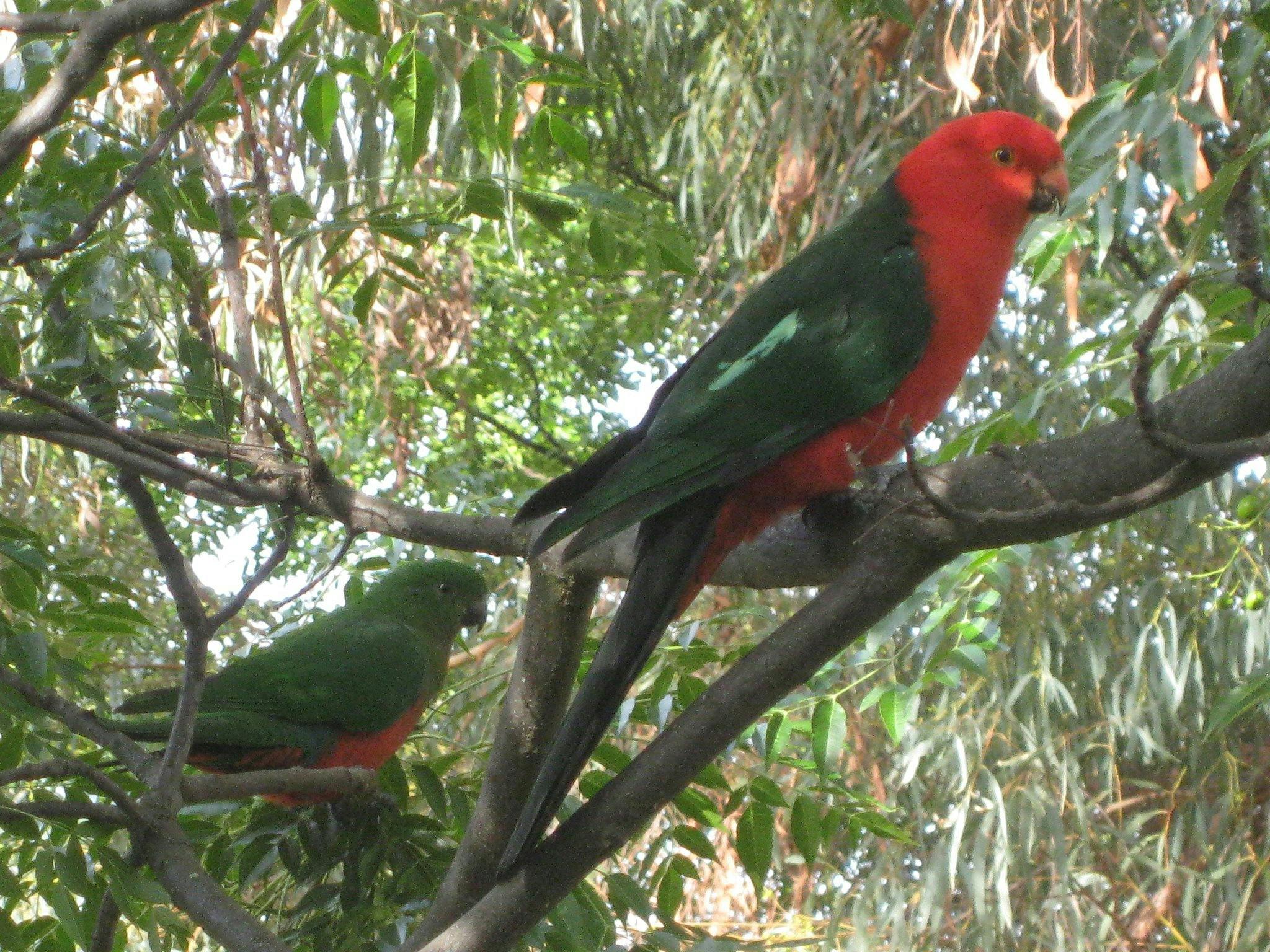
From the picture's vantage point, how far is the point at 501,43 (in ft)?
5.51

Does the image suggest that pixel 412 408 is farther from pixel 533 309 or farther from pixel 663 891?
pixel 663 891

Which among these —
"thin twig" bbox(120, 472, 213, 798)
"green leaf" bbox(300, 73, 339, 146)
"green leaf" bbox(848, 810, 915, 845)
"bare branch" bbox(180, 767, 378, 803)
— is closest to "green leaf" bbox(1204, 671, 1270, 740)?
"green leaf" bbox(848, 810, 915, 845)

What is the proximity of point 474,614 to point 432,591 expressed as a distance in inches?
5.3

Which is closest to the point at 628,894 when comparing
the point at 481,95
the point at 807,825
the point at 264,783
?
the point at 807,825

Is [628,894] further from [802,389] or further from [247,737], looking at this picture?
[247,737]

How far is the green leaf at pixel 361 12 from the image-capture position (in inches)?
63.8

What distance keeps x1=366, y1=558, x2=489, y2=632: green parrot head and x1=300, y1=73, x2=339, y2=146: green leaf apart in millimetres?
1346

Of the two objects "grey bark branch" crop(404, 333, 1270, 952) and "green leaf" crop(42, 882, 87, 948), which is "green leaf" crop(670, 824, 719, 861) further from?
"green leaf" crop(42, 882, 87, 948)

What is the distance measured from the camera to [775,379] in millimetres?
1747

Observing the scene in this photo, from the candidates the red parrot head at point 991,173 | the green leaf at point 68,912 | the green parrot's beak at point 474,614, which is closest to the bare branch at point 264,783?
the green leaf at point 68,912

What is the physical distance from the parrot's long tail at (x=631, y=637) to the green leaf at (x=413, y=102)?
24.1 inches

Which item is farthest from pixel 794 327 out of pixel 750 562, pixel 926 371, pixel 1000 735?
pixel 1000 735

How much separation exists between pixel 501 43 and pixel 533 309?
216 inches

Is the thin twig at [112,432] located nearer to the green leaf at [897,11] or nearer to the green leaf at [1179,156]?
the green leaf at [897,11]
